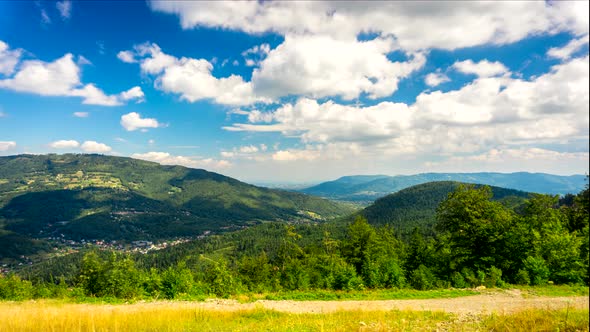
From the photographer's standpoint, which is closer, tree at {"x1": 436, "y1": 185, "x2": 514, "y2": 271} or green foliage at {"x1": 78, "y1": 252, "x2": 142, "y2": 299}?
green foliage at {"x1": 78, "y1": 252, "x2": 142, "y2": 299}

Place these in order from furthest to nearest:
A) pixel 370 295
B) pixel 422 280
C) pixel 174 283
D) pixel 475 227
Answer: pixel 475 227 < pixel 422 280 < pixel 174 283 < pixel 370 295

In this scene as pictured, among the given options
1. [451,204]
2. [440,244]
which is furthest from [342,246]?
[451,204]

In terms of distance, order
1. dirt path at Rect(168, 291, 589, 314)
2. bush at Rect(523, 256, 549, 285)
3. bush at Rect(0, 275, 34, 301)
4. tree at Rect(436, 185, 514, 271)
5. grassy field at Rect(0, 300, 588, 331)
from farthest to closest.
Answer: bush at Rect(0, 275, 34, 301)
tree at Rect(436, 185, 514, 271)
bush at Rect(523, 256, 549, 285)
dirt path at Rect(168, 291, 589, 314)
grassy field at Rect(0, 300, 588, 331)

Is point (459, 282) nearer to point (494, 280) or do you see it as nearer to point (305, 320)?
point (494, 280)

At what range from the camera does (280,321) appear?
42.8 feet

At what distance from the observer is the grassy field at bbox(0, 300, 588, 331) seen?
900 centimetres

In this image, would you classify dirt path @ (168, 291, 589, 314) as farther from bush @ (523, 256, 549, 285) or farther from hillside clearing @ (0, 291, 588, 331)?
bush @ (523, 256, 549, 285)

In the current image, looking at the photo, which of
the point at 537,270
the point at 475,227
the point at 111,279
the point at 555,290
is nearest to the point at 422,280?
the point at 555,290

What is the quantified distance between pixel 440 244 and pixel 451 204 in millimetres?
6639

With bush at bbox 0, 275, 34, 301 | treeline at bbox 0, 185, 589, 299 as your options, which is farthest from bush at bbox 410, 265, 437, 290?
bush at bbox 0, 275, 34, 301

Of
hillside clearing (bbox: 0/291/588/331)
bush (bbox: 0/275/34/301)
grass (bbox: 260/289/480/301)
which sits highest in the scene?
hillside clearing (bbox: 0/291/588/331)

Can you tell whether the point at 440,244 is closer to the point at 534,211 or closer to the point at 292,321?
the point at 534,211

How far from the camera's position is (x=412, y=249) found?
37.7 metres

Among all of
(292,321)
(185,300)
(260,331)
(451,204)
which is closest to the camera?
(260,331)
